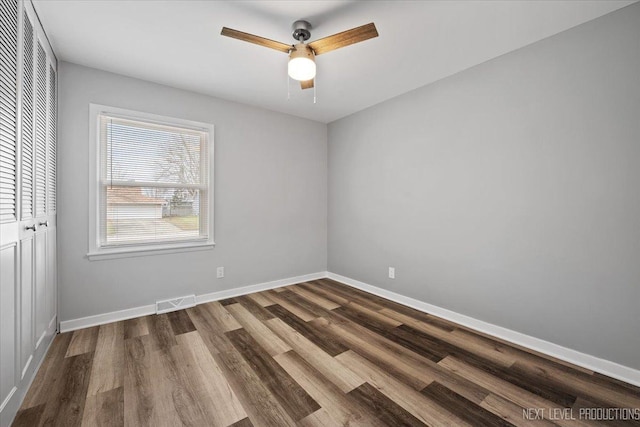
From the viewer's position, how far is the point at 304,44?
1.94m

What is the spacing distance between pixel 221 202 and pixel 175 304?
1.28 meters

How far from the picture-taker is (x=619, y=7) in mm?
1851

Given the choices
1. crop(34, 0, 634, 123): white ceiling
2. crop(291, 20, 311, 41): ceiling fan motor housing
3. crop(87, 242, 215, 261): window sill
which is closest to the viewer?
crop(34, 0, 634, 123): white ceiling

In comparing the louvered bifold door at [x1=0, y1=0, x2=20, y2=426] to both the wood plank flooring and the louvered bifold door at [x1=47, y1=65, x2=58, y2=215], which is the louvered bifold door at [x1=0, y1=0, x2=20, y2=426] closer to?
the wood plank flooring

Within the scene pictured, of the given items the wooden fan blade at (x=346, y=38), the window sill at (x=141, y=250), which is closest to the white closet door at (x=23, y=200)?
the window sill at (x=141, y=250)

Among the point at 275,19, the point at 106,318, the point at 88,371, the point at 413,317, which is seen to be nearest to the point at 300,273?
→ the point at 413,317

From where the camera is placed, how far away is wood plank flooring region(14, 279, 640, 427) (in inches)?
61.7

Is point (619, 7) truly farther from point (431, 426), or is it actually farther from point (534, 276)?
point (431, 426)

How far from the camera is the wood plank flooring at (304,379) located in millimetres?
1567

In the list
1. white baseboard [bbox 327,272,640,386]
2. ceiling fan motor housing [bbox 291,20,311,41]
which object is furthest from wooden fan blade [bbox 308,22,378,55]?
white baseboard [bbox 327,272,640,386]

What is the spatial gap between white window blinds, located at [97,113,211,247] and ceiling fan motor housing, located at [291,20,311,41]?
172 cm

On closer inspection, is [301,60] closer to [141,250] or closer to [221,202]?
[221,202]

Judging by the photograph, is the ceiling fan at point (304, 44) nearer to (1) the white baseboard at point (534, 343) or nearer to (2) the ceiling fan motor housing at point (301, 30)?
(2) the ceiling fan motor housing at point (301, 30)

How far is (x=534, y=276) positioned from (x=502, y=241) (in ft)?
1.18
